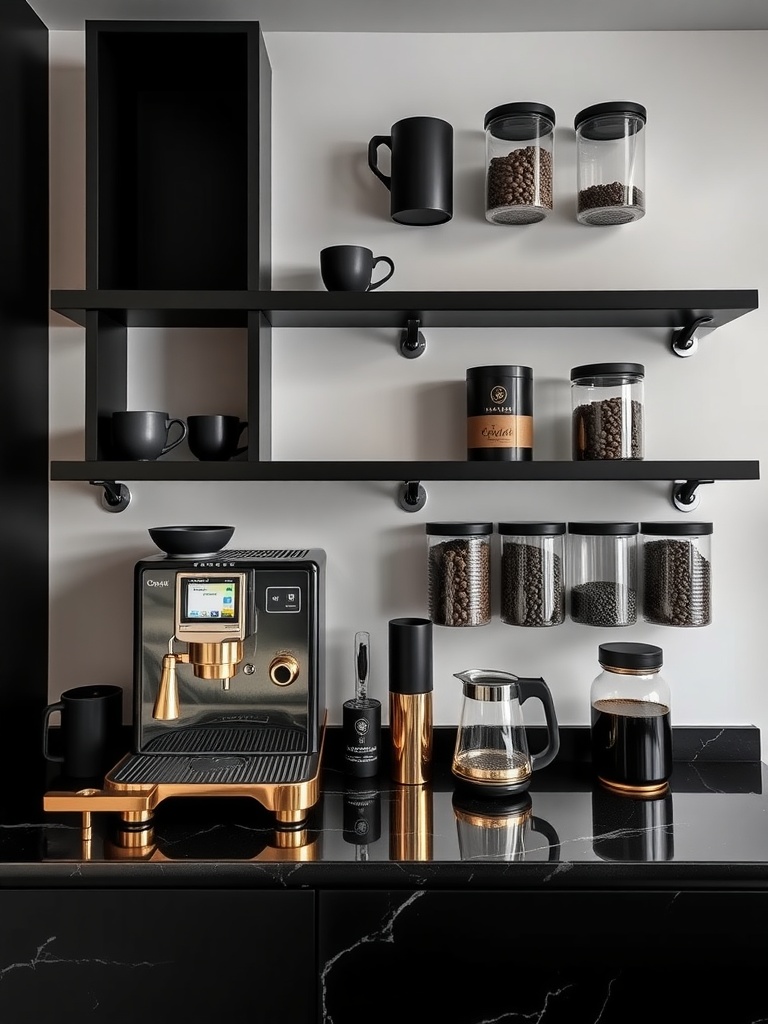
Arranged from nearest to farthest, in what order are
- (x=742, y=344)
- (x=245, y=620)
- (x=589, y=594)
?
(x=245, y=620) < (x=589, y=594) < (x=742, y=344)

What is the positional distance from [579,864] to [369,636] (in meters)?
0.63

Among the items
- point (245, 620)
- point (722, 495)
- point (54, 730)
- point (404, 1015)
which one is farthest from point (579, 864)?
point (54, 730)

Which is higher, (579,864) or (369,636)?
(369,636)

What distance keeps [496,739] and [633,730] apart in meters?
0.25

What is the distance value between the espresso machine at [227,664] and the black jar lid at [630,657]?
551 mm

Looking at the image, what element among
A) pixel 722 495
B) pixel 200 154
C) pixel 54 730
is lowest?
pixel 54 730

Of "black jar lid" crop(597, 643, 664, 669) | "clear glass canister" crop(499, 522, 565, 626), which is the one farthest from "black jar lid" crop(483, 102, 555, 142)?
"black jar lid" crop(597, 643, 664, 669)

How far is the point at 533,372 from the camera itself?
66.4 inches

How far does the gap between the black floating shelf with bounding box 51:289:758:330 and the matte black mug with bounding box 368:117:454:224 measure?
231 millimetres

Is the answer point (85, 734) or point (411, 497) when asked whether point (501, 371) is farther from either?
point (85, 734)

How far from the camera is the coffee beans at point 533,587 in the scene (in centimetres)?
156

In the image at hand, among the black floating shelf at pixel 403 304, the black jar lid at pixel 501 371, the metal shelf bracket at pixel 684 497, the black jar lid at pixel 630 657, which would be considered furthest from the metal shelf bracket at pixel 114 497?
the metal shelf bracket at pixel 684 497

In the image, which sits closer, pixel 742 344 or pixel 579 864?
pixel 579 864

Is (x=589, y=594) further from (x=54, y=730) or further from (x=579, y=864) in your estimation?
(x=54, y=730)
